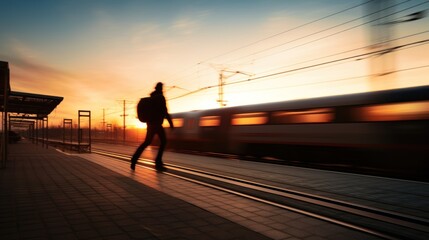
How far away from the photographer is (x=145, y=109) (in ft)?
24.9

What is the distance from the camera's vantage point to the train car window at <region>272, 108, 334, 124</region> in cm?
1282

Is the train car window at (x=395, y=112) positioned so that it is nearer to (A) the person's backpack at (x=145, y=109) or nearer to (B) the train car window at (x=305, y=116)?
(B) the train car window at (x=305, y=116)

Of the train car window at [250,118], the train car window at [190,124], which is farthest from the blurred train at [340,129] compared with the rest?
the train car window at [190,124]

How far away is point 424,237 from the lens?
126 inches

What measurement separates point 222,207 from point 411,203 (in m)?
2.81

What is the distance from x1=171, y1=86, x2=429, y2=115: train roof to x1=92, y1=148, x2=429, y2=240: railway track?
23.5 ft

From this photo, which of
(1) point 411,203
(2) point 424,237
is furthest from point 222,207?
(1) point 411,203

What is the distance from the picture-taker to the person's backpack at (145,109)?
7593mm

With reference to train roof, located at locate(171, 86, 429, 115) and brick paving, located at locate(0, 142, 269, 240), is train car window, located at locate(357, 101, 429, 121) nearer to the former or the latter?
train roof, located at locate(171, 86, 429, 115)

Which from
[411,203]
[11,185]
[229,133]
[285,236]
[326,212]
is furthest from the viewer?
[229,133]

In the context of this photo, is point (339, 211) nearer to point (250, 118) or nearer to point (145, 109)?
point (145, 109)

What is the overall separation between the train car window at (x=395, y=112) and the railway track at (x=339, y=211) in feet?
22.7

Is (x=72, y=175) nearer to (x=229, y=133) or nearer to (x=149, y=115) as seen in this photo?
(x=149, y=115)

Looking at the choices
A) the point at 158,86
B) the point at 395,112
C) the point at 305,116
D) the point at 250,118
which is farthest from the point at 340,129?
the point at 158,86
